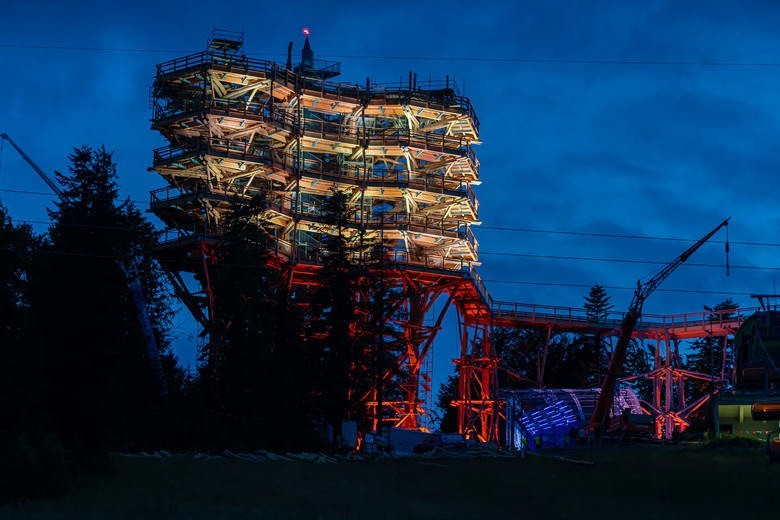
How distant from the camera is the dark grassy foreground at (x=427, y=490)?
34.3 meters

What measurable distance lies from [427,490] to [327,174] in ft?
168

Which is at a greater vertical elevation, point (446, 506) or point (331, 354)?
point (331, 354)

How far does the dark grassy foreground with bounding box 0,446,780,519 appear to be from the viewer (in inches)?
1350

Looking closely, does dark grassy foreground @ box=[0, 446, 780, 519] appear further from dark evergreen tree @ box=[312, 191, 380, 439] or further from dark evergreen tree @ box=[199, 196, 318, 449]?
dark evergreen tree @ box=[312, 191, 380, 439]

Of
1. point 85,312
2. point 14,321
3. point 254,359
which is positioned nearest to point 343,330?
point 254,359

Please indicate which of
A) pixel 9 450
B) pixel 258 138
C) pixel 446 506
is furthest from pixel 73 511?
pixel 258 138

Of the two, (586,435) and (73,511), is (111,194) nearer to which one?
(73,511)

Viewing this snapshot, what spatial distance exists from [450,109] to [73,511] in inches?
2547

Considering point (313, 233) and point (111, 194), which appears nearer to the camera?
point (111, 194)

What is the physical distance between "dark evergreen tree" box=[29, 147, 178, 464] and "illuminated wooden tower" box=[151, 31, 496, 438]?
29678 mm

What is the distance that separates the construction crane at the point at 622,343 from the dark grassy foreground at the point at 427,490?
27.9 metres

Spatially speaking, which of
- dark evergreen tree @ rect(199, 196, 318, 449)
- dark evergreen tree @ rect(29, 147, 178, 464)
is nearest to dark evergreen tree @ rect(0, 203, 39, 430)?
dark evergreen tree @ rect(29, 147, 178, 464)

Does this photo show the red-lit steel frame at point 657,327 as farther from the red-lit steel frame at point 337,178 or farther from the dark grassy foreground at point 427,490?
→ the dark grassy foreground at point 427,490

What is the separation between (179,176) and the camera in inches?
3467
